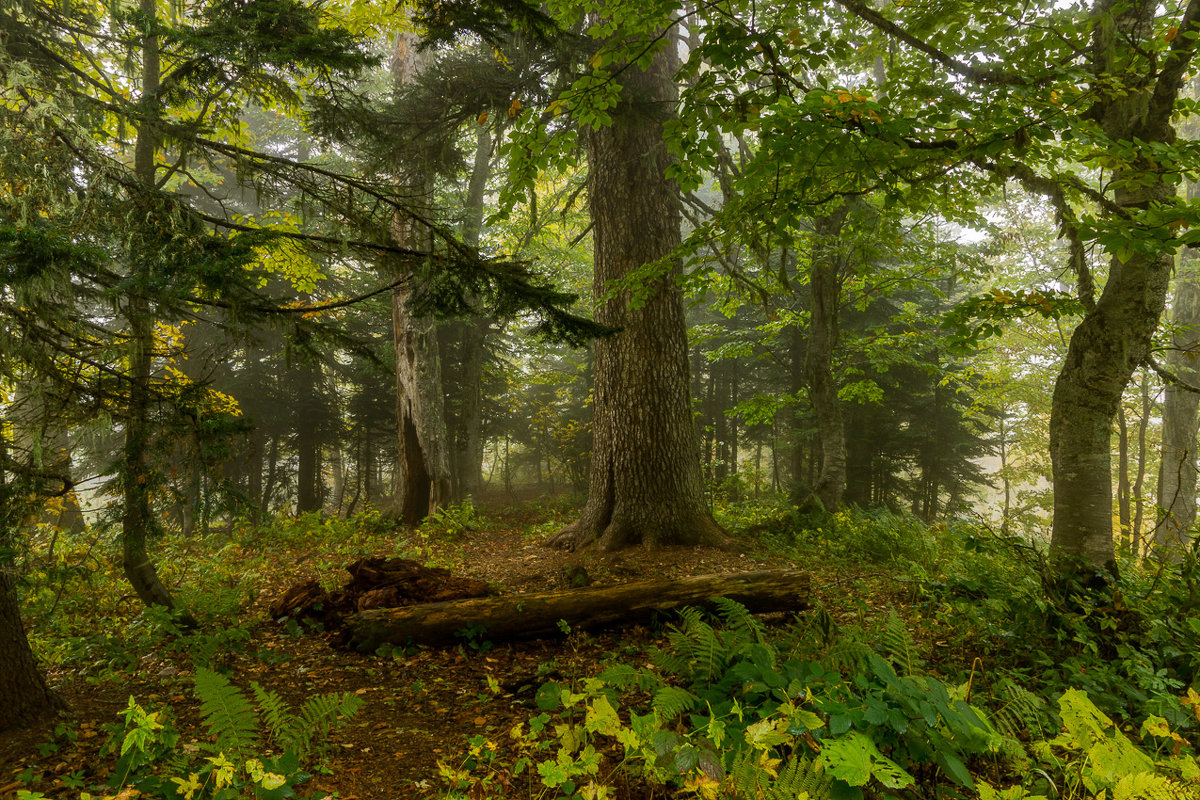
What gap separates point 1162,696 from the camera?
2.98m

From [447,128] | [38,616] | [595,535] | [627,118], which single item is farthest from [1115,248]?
[38,616]

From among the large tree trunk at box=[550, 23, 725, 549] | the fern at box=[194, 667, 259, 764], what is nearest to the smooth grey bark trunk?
the large tree trunk at box=[550, 23, 725, 549]

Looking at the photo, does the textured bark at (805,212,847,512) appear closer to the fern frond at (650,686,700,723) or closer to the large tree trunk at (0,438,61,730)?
the fern frond at (650,686,700,723)

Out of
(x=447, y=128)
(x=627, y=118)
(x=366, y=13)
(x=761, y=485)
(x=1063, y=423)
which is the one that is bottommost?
(x=761, y=485)

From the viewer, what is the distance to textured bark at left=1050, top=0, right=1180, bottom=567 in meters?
4.24

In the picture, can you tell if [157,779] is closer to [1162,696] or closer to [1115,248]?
[1162,696]

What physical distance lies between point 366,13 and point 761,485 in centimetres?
1715

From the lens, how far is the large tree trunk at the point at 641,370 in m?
7.07

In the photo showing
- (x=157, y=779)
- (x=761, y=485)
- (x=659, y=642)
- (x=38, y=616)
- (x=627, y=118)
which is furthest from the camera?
(x=761, y=485)

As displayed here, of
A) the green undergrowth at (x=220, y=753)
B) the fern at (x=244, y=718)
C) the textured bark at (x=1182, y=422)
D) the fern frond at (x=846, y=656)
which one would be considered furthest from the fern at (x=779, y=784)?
the textured bark at (x=1182, y=422)

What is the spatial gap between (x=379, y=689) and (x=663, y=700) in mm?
2202

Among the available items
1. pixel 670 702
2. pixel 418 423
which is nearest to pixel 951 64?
pixel 670 702

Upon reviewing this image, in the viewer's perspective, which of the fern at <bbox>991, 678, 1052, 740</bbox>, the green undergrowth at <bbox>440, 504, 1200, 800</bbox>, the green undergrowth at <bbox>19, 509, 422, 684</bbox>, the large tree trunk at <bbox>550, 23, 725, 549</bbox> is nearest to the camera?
the green undergrowth at <bbox>440, 504, 1200, 800</bbox>

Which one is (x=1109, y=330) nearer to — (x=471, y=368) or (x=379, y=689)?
(x=379, y=689)
